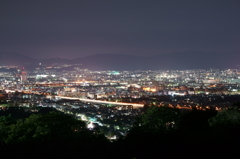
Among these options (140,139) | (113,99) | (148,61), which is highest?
(148,61)

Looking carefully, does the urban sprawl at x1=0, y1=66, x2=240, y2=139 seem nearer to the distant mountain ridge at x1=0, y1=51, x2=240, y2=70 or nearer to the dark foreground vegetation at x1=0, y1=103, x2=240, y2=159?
the dark foreground vegetation at x1=0, y1=103, x2=240, y2=159

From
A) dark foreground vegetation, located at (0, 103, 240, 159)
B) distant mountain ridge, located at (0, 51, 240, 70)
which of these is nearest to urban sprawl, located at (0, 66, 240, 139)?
dark foreground vegetation, located at (0, 103, 240, 159)

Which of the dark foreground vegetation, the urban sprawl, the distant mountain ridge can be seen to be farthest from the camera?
the distant mountain ridge

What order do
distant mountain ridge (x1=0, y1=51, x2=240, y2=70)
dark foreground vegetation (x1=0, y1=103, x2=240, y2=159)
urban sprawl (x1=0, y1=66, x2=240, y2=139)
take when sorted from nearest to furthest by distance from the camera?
dark foreground vegetation (x1=0, y1=103, x2=240, y2=159) < urban sprawl (x1=0, y1=66, x2=240, y2=139) < distant mountain ridge (x1=0, y1=51, x2=240, y2=70)

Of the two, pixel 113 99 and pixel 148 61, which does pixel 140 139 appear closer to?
pixel 113 99

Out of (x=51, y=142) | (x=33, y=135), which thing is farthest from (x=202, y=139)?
(x=33, y=135)

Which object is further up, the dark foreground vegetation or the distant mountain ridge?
the distant mountain ridge

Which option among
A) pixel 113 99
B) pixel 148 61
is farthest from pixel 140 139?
pixel 148 61

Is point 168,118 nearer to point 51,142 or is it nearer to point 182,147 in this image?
point 182,147
